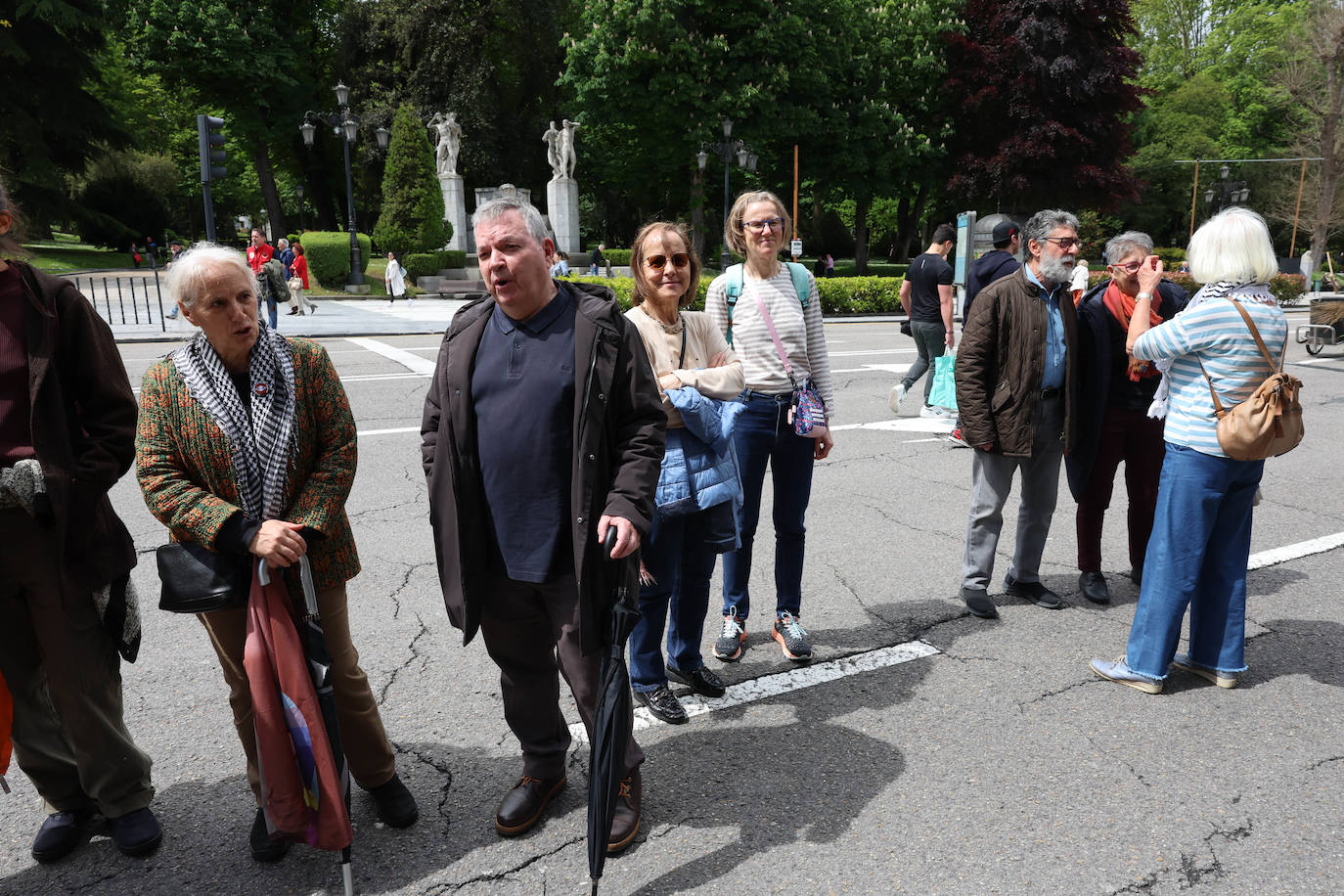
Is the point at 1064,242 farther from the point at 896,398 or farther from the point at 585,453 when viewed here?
the point at 896,398

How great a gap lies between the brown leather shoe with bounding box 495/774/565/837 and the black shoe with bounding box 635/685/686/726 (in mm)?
630

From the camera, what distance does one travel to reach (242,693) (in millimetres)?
2713

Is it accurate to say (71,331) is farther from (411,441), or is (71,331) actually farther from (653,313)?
(411,441)

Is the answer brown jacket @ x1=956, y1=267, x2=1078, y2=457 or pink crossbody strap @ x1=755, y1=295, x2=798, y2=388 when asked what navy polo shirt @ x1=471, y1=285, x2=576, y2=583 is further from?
brown jacket @ x1=956, y1=267, x2=1078, y2=457

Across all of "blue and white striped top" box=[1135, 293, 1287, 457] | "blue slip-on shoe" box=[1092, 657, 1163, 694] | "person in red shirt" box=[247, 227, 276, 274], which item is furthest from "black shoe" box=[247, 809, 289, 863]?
"person in red shirt" box=[247, 227, 276, 274]

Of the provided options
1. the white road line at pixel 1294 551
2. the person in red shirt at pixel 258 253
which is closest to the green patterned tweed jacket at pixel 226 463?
the white road line at pixel 1294 551

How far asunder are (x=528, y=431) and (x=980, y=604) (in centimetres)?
292

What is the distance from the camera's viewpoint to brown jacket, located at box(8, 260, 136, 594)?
2.56 metres

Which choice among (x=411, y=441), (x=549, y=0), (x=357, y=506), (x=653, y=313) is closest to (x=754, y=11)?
(x=549, y=0)

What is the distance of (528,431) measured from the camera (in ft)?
8.60

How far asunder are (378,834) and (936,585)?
3.26m

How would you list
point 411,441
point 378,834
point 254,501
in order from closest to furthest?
point 254,501, point 378,834, point 411,441

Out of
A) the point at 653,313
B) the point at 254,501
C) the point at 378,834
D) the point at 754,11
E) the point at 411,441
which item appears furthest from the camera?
the point at 754,11

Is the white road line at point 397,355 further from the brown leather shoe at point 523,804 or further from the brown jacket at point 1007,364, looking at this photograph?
the brown leather shoe at point 523,804
